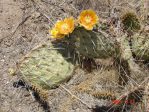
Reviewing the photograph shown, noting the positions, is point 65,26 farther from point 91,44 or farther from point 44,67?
point 44,67

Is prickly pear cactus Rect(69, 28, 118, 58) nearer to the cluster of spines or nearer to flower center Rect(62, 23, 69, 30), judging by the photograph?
flower center Rect(62, 23, 69, 30)

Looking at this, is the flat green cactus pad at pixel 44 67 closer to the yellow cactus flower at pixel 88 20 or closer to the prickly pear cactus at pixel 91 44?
the prickly pear cactus at pixel 91 44

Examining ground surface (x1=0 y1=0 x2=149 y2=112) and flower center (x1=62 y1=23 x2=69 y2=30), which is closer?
flower center (x1=62 y1=23 x2=69 y2=30)

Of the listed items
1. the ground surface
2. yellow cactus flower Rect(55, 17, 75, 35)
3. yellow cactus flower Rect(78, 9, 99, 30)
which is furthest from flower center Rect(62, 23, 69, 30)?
the ground surface

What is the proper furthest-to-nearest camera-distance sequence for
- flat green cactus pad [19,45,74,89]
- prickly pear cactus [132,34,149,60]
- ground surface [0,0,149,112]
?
1. ground surface [0,0,149,112]
2. prickly pear cactus [132,34,149,60]
3. flat green cactus pad [19,45,74,89]

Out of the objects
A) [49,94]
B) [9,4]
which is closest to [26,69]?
[49,94]

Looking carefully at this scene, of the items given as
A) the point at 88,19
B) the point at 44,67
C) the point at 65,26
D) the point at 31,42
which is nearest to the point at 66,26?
the point at 65,26

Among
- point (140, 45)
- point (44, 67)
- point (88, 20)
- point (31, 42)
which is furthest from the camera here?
point (31, 42)
